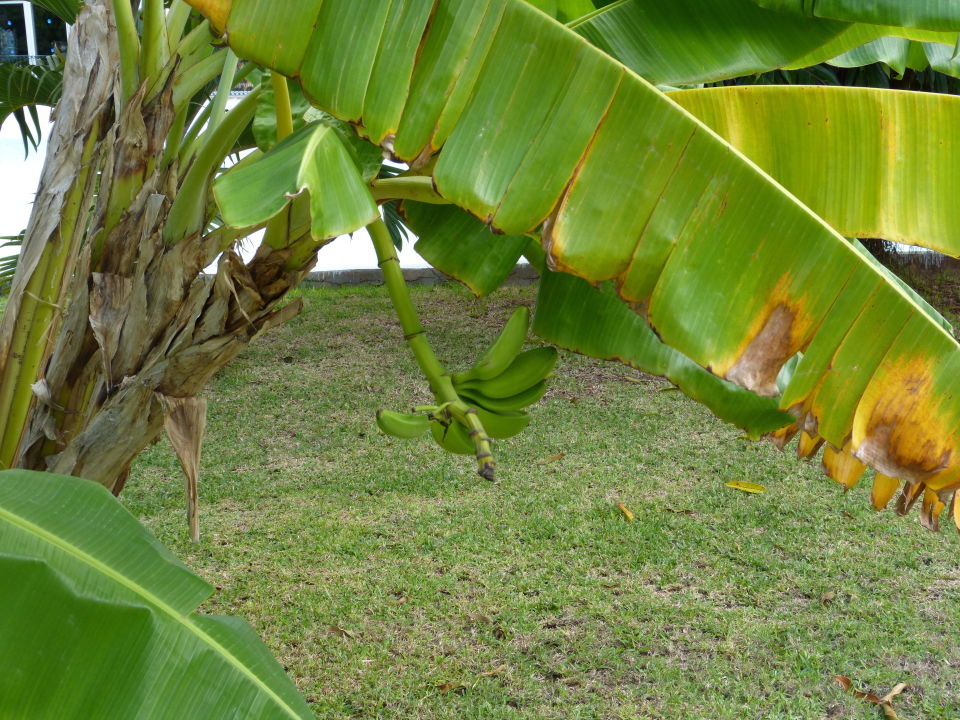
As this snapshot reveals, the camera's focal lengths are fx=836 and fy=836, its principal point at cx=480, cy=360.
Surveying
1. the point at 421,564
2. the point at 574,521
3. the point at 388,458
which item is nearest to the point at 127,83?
the point at 421,564

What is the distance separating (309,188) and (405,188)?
0.44 m

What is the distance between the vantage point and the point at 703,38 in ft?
4.37

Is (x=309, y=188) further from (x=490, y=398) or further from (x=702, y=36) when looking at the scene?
(x=702, y=36)

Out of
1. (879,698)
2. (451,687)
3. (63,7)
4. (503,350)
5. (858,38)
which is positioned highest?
(858,38)

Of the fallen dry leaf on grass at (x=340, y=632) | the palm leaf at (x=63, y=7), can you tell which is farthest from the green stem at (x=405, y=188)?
the fallen dry leaf on grass at (x=340, y=632)

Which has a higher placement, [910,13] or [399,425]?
[910,13]

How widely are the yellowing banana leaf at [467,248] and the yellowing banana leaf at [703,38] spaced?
358mm

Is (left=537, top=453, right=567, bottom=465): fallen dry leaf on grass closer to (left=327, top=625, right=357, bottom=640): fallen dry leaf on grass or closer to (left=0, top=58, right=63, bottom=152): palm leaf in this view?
(left=327, top=625, right=357, bottom=640): fallen dry leaf on grass

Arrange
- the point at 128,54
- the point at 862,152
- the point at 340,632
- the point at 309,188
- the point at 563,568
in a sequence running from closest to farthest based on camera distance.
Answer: the point at 309,188, the point at 862,152, the point at 128,54, the point at 340,632, the point at 563,568

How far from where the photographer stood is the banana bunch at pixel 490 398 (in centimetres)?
128

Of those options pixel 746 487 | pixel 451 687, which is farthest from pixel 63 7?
pixel 746 487

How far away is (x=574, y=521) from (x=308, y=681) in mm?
1201

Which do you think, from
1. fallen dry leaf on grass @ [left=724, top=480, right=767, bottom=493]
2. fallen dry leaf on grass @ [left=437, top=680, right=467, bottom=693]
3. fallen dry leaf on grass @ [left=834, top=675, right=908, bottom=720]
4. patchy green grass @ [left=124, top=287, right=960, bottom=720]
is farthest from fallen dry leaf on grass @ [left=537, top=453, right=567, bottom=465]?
fallen dry leaf on grass @ [left=834, top=675, right=908, bottom=720]

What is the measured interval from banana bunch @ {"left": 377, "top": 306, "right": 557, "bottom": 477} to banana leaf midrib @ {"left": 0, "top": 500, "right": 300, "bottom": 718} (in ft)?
1.30
